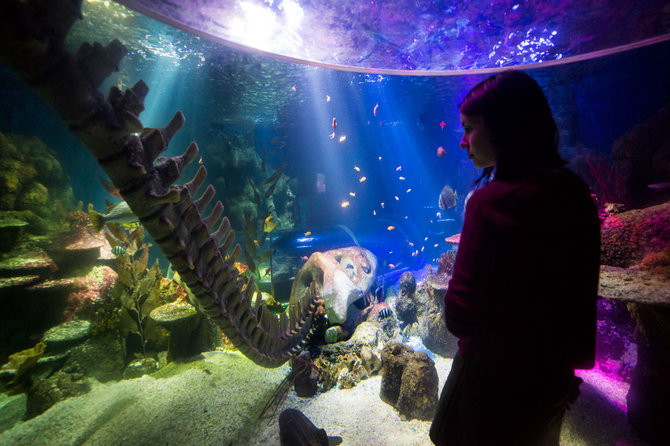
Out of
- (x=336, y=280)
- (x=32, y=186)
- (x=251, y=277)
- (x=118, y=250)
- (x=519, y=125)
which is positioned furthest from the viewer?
(x=32, y=186)

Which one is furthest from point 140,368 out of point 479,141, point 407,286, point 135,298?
point 407,286

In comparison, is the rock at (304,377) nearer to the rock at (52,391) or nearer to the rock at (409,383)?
the rock at (409,383)

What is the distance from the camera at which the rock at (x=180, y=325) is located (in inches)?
158

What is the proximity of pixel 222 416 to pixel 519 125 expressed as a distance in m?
4.07

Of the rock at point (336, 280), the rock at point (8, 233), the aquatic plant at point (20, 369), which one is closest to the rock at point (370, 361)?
the rock at point (336, 280)

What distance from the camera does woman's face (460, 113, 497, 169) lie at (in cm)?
121

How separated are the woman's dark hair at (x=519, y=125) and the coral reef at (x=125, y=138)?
1.69 metres

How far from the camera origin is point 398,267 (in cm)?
1641

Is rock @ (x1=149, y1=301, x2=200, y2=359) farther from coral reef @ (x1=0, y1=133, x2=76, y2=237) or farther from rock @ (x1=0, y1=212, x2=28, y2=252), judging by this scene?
coral reef @ (x1=0, y1=133, x2=76, y2=237)

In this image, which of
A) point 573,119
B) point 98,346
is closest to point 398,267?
point 573,119

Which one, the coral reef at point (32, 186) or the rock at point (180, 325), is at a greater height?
the coral reef at point (32, 186)

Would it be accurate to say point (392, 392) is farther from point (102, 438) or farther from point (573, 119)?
point (573, 119)

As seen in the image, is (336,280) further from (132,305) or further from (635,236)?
(635,236)

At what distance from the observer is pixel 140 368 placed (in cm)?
421
